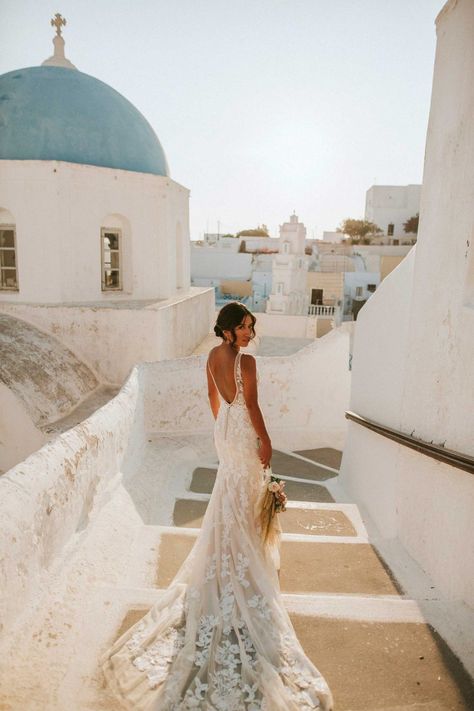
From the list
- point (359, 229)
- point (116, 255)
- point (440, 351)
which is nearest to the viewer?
point (440, 351)

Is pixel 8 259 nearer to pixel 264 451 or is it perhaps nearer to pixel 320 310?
pixel 264 451

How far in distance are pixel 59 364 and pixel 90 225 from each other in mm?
3349

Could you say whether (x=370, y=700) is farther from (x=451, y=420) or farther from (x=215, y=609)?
(x=451, y=420)

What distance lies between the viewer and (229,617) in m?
2.77

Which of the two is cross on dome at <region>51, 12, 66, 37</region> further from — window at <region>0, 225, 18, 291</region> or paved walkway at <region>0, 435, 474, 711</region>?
paved walkway at <region>0, 435, 474, 711</region>

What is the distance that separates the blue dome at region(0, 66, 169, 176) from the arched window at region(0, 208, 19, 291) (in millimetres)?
1264

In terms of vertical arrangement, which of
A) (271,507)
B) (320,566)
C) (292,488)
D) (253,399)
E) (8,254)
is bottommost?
(292,488)

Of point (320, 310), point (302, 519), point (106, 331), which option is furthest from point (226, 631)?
point (320, 310)

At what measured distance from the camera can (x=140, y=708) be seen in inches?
89.2

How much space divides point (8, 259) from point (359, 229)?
4820 centimetres

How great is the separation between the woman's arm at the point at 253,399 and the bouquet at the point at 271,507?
177 millimetres

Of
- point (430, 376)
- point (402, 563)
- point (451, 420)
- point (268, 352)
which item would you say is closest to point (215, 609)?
point (402, 563)

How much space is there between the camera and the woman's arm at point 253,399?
115 inches

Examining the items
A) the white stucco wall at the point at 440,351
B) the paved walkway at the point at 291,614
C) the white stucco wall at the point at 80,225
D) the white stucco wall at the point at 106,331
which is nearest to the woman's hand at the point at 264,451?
the paved walkway at the point at 291,614
